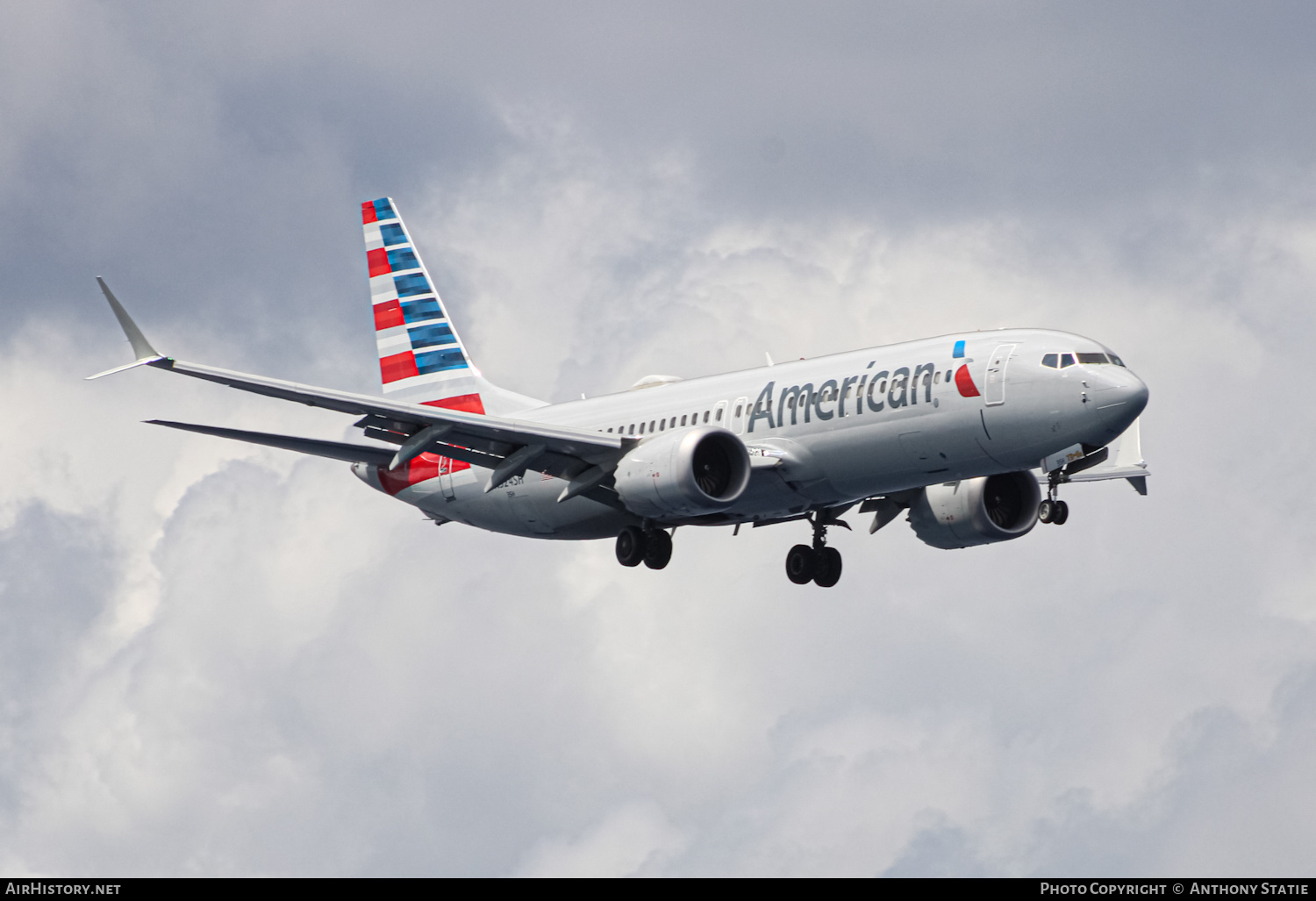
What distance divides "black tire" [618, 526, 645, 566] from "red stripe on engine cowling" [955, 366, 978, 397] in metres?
10.8

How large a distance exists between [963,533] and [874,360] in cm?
862

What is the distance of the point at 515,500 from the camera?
177 feet

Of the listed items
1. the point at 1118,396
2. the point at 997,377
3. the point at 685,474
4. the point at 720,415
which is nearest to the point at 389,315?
the point at 720,415

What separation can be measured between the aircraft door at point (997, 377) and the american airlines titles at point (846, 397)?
4.97 ft

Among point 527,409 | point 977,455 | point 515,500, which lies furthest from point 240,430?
point 977,455

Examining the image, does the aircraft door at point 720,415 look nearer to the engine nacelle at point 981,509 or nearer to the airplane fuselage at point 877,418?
the airplane fuselage at point 877,418

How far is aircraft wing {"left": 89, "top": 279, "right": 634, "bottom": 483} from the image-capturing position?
45594 mm

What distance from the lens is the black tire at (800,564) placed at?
54.7 metres

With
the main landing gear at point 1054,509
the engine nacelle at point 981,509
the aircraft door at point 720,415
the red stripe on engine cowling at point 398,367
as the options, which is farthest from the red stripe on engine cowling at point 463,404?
the main landing gear at point 1054,509

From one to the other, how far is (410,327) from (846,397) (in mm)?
22381

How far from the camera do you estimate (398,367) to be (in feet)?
210

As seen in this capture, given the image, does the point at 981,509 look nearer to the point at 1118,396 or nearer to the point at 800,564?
the point at 800,564

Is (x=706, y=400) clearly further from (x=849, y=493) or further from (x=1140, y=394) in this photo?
(x=1140, y=394)

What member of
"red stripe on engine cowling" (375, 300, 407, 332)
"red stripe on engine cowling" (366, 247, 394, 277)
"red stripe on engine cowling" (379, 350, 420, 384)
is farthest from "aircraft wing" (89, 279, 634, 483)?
"red stripe on engine cowling" (366, 247, 394, 277)
